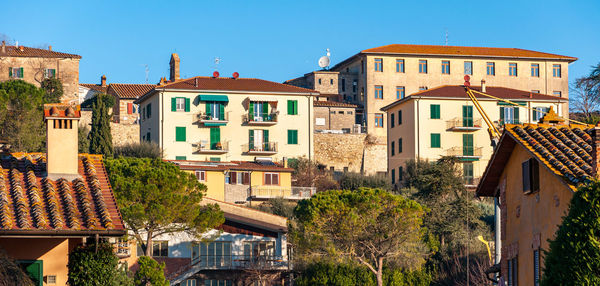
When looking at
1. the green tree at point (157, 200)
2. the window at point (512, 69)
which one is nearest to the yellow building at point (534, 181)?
the green tree at point (157, 200)

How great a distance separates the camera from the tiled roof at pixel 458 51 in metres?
104

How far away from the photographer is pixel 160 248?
59.5 meters

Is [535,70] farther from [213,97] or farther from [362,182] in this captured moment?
[213,97]

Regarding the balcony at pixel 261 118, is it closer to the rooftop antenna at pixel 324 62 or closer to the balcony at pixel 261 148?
the balcony at pixel 261 148

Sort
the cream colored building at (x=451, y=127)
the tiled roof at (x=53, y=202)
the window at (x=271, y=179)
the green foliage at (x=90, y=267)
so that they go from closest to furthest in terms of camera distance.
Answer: the tiled roof at (x=53, y=202) → the green foliage at (x=90, y=267) → the window at (x=271, y=179) → the cream colored building at (x=451, y=127)

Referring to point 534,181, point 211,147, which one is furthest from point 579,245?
point 211,147

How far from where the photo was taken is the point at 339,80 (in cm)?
11069

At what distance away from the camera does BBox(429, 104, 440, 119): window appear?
83.8 metres

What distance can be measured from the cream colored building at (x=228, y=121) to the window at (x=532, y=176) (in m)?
60.2

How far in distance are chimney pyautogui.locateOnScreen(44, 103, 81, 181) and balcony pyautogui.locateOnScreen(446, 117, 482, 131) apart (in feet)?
207

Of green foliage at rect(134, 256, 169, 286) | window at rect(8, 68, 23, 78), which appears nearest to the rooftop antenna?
window at rect(8, 68, 23, 78)

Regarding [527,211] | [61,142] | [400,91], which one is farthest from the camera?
[400,91]

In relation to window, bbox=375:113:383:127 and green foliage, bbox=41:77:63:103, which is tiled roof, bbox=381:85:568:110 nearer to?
window, bbox=375:113:383:127

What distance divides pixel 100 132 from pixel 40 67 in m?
17.1
